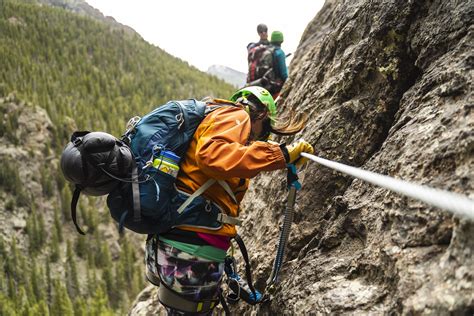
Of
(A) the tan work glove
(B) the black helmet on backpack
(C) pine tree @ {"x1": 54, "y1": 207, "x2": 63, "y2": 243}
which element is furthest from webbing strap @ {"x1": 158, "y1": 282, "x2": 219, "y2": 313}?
(C) pine tree @ {"x1": 54, "y1": 207, "x2": 63, "y2": 243}

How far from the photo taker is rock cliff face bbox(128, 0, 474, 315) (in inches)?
74.5

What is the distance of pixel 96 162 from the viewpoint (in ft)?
8.28

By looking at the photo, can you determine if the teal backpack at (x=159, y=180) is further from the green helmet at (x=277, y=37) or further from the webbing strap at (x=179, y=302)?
the green helmet at (x=277, y=37)

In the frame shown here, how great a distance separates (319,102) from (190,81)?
5012 centimetres

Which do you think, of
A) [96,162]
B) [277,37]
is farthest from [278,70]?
[96,162]

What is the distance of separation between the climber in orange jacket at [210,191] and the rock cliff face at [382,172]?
2.01 feet

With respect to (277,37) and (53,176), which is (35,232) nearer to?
(53,176)

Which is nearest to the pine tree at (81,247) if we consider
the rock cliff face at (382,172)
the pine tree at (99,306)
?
the pine tree at (99,306)

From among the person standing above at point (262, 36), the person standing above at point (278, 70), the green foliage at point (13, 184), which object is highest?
the person standing above at point (262, 36)

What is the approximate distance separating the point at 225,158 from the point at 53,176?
2814 cm

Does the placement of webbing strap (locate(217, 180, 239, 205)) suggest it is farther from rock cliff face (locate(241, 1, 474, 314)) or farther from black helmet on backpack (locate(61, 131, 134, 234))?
rock cliff face (locate(241, 1, 474, 314))

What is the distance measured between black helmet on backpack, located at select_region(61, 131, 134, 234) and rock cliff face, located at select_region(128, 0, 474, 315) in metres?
1.52

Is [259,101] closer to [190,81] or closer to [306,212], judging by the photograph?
[306,212]

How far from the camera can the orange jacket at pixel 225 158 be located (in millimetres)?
2541
